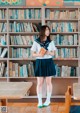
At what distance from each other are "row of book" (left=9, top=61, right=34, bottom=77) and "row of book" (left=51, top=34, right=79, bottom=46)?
2.26ft

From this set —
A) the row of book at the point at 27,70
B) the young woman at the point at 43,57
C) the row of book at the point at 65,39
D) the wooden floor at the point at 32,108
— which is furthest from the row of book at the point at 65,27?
the wooden floor at the point at 32,108

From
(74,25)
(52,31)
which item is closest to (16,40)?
(52,31)

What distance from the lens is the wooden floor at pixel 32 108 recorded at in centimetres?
488

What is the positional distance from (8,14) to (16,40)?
0.54 meters

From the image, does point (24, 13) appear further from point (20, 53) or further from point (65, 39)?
point (65, 39)

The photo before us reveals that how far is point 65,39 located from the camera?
565 cm

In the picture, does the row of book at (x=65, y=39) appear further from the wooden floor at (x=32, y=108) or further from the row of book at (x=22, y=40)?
the wooden floor at (x=32, y=108)

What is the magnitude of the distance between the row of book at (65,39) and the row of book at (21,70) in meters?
0.69

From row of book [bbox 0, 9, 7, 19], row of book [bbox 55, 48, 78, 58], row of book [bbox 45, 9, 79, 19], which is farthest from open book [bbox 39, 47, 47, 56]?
row of book [bbox 0, 9, 7, 19]

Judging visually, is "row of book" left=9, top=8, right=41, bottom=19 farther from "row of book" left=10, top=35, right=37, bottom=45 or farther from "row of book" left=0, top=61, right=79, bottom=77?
"row of book" left=0, top=61, right=79, bottom=77

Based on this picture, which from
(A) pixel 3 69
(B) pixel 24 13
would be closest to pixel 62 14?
(B) pixel 24 13

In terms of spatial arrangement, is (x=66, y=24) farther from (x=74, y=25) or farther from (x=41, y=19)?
(x=41, y=19)

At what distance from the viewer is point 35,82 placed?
5879 millimetres

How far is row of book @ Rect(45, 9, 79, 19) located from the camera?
562 cm
